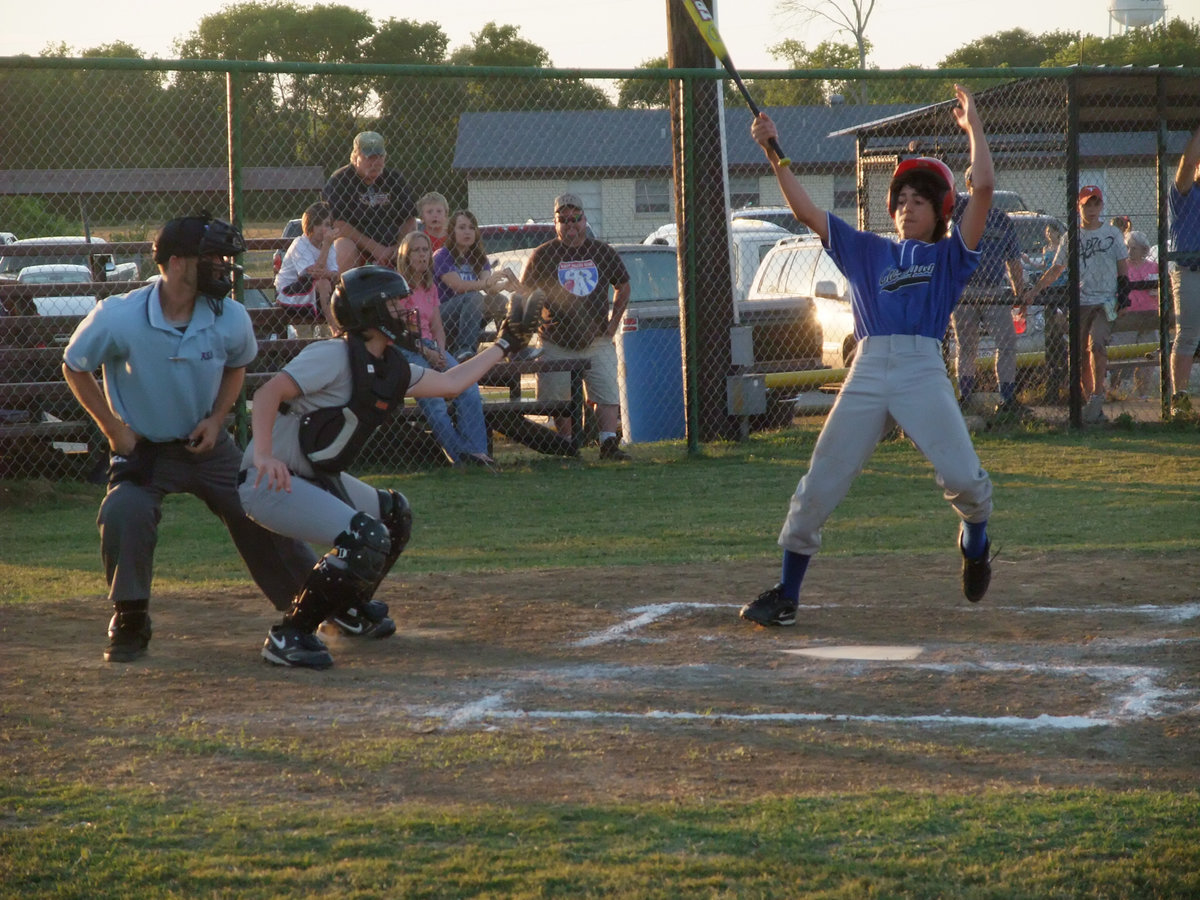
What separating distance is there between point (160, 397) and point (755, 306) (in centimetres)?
903

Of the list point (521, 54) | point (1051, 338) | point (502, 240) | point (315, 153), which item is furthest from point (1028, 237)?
point (521, 54)

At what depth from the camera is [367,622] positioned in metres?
5.73

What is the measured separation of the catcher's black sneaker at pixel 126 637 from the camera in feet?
17.7

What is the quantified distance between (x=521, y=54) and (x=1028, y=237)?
60.7 metres

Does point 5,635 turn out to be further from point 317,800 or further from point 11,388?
point 11,388

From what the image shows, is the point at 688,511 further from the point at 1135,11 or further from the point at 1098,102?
the point at 1135,11

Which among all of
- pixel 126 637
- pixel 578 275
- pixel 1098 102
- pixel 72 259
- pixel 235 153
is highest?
pixel 1098 102

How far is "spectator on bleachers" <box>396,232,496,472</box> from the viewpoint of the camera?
385 inches

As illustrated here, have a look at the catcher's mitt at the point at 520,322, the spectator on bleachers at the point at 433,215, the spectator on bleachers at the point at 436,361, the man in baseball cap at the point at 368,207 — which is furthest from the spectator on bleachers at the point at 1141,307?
the catcher's mitt at the point at 520,322

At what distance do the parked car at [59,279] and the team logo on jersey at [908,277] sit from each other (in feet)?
28.3

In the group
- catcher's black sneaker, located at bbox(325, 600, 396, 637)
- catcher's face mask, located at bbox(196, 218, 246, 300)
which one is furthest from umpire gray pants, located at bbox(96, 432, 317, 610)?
catcher's face mask, located at bbox(196, 218, 246, 300)

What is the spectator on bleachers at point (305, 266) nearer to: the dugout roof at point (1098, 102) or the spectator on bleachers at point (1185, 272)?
the dugout roof at point (1098, 102)

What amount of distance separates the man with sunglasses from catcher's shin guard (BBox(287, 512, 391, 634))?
543 centimetres

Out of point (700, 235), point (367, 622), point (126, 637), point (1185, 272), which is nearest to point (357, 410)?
point (367, 622)
